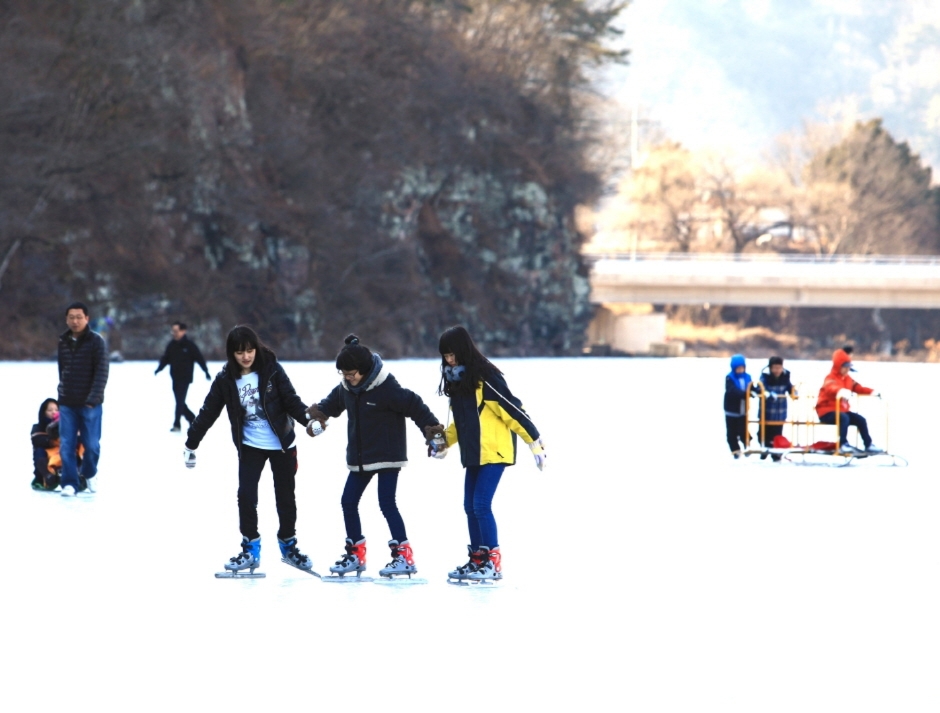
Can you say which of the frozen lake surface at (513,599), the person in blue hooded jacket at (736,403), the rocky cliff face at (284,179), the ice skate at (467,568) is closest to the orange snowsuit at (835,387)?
the person in blue hooded jacket at (736,403)

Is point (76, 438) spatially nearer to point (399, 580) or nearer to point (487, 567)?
point (399, 580)

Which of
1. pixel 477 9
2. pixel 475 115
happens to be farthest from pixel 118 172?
pixel 477 9

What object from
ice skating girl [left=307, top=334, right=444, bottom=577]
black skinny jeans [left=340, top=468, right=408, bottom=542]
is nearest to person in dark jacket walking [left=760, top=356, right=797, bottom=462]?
black skinny jeans [left=340, top=468, right=408, bottom=542]

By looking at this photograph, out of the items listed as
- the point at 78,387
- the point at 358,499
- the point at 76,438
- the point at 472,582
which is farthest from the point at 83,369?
the point at 472,582

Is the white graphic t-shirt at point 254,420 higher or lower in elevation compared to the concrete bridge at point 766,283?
lower

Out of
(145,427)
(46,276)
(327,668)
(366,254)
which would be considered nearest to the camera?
(327,668)

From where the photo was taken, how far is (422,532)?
1034cm

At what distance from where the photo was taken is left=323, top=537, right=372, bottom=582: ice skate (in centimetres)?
830

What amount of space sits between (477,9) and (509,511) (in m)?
67.4

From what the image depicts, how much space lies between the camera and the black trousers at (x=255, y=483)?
851cm

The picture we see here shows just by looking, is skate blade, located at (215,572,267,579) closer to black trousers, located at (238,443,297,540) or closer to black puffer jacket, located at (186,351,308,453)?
black trousers, located at (238,443,297,540)

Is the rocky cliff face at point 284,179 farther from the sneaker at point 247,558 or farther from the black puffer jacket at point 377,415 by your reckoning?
the black puffer jacket at point 377,415

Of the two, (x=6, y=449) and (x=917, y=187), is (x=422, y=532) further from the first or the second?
(x=917, y=187)

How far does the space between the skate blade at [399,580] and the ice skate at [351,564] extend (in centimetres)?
7
